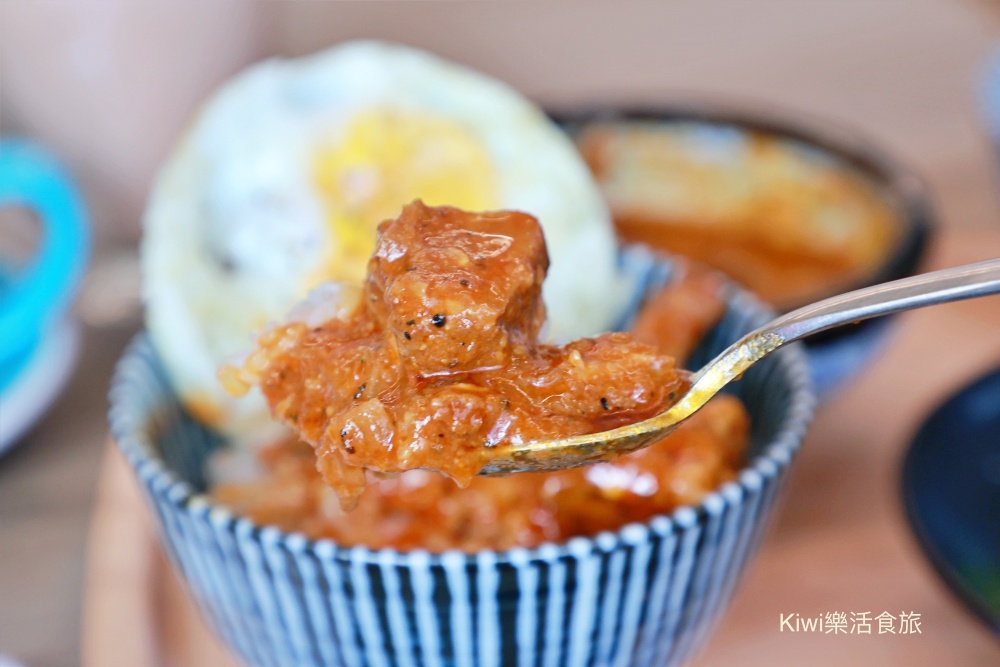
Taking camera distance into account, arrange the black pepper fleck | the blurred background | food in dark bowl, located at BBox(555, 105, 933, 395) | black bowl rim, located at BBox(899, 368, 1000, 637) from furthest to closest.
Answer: food in dark bowl, located at BBox(555, 105, 933, 395) < the blurred background < black bowl rim, located at BBox(899, 368, 1000, 637) < the black pepper fleck

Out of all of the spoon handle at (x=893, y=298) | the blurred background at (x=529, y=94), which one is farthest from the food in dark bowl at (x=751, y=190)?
the spoon handle at (x=893, y=298)

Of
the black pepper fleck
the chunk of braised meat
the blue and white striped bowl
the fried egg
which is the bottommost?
the blue and white striped bowl

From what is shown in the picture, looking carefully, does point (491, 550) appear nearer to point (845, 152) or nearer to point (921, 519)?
point (921, 519)

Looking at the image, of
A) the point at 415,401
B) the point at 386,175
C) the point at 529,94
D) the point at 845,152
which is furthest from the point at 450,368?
the point at 529,94

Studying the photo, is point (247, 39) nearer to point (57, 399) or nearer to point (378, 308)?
point (57, 399)

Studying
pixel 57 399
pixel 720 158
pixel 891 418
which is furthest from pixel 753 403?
pixel 57 399

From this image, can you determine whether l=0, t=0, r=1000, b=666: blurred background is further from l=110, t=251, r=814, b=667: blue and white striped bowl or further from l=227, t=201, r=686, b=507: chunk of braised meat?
l=227, t=201, r=686, b=507: chunk of braised meat

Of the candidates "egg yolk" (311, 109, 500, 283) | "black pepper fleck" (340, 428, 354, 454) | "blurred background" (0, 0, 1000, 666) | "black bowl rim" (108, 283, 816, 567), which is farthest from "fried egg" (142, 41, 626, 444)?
"black pepper fleck" (340, 428, 354, 454)
